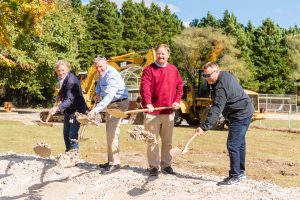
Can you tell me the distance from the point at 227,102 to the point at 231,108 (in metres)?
0.10

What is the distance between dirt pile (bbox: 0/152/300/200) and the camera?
235 inches

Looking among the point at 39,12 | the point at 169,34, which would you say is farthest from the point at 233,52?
the point at 39,12

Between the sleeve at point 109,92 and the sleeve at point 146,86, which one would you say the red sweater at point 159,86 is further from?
the sleeve at point 109,92

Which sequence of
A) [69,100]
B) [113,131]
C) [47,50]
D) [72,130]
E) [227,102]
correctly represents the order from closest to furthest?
[227,102]
[113,131]
[69,100]
[72,130]
[47,50]

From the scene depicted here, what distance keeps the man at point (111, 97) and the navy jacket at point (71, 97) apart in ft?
1.64

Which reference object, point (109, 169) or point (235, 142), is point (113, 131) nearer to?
point (109, 169)

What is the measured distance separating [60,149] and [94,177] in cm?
548

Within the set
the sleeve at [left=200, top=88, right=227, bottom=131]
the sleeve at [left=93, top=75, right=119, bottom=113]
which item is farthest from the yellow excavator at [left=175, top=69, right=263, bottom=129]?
the sleeve at [left=200, top=88, right=227, bottom=131]

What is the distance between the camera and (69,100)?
7555 mm

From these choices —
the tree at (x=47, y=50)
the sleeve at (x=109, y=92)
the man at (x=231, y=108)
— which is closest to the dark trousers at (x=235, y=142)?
the man at (x=231, y=108)

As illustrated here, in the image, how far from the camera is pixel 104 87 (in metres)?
7.08

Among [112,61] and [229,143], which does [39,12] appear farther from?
[229,143]

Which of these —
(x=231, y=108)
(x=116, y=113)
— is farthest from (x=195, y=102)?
(x=231, y=108)

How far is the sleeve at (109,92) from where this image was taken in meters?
6.80
